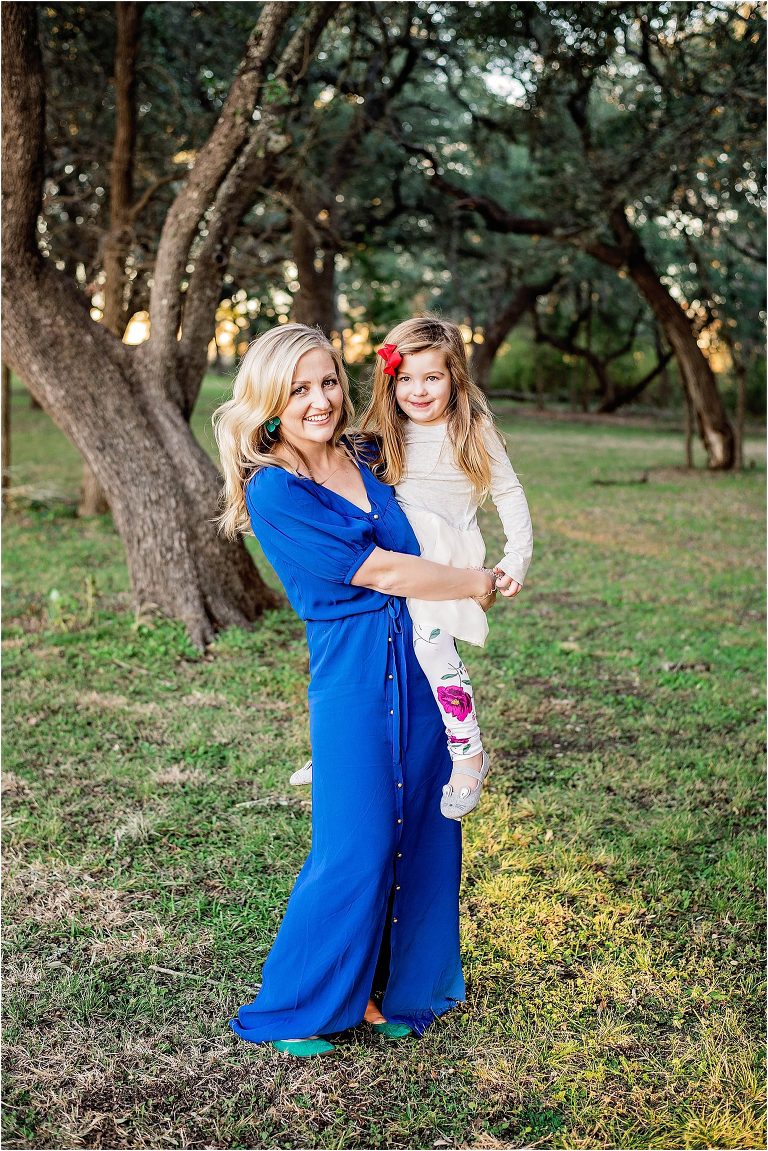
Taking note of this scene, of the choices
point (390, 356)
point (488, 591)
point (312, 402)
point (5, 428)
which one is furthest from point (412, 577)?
point (5, 428)

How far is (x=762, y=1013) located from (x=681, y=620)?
4304mm

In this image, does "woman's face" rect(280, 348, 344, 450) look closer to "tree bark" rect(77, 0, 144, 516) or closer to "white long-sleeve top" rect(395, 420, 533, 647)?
"white long-sleeve top" rect(395, 420, 533, 647)

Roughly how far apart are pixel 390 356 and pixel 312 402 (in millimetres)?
337

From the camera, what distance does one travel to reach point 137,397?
661cm

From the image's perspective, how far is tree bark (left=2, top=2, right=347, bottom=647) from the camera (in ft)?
20.4

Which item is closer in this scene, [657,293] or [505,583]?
[505,583]

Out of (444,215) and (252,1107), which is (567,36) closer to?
(444,215)

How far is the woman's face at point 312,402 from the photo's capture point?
2.41 metres

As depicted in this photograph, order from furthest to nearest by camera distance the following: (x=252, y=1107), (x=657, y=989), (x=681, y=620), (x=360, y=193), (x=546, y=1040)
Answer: (x=360, y=193) < (x=681, y=620) < (x=657, y=989) < (x=546, y=1040) < (x=252, y=1107)

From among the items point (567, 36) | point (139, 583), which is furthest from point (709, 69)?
point (139, 583)

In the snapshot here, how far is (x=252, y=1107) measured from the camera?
8.20 feet

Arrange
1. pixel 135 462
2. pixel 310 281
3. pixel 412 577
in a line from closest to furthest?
pixel 412 577 < pixel 135 462 < pixel 310 281

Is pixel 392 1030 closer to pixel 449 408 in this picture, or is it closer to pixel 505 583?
pixel 505 583

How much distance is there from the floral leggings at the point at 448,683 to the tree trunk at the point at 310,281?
1202cm
